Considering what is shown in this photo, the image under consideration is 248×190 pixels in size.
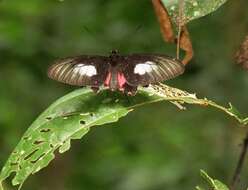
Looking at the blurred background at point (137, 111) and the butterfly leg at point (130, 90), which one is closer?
the butterfly leg at point (130, 90)

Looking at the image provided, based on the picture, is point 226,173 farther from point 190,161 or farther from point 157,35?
point 157,35

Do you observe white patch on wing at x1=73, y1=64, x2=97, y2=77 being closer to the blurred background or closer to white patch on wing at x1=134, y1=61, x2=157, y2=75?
white patch on wing at x1=134, y1=61, x2=157, y2=75

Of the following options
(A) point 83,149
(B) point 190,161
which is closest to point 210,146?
(B) point 190,161

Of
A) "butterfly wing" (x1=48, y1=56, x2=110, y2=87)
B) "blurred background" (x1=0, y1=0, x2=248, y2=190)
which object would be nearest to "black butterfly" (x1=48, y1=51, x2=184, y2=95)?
"butterfly wing" (x1=48, y1=56, x2=110, y2=87)

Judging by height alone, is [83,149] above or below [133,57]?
above

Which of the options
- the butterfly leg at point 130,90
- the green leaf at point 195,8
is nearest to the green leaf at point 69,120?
the butterfly leg at point 130,90

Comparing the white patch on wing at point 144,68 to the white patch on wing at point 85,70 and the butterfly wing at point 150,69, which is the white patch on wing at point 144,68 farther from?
the white patch on wing at point 85,70
